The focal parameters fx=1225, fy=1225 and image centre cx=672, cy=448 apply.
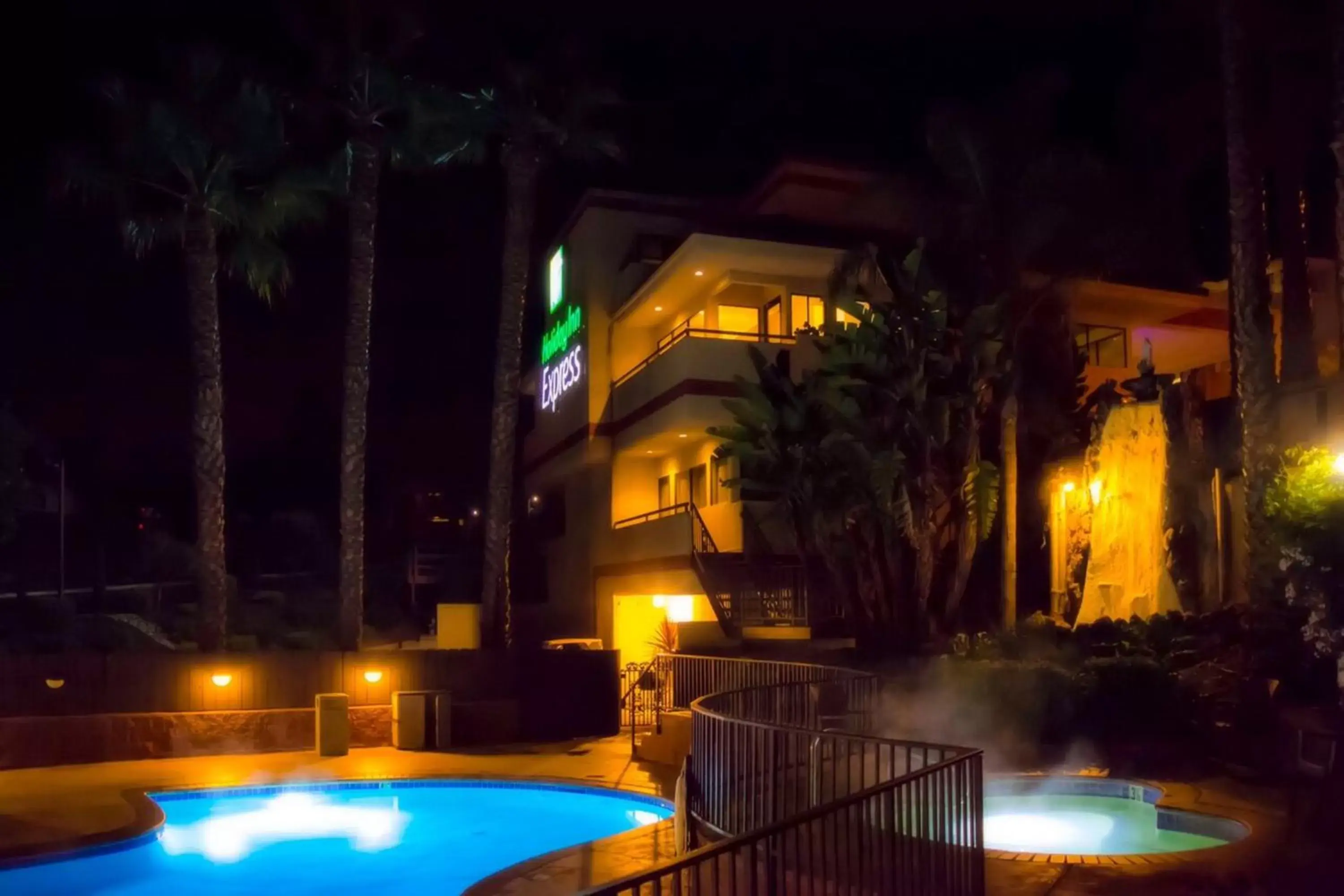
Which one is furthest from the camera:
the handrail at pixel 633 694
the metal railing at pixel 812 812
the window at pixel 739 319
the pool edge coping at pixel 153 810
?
the window at pixel 739 319

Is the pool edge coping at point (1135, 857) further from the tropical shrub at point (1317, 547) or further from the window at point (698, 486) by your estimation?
the window at point (698, 486)

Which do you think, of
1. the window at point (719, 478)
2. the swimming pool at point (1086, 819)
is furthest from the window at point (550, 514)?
the swimming pool at point (1086, 819)

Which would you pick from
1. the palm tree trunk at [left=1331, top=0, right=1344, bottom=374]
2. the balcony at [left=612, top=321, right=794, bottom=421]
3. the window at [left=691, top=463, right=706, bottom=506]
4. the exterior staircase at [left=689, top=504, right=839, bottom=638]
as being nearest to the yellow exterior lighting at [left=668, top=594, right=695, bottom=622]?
the window at [left=691, top=463, right=706, bottom=506]

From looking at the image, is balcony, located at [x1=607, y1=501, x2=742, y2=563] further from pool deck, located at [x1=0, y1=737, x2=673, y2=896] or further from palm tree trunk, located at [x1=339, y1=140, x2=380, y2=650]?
palm tree trunk, located at [x1=339, y1=140, x2=380, y2=650]

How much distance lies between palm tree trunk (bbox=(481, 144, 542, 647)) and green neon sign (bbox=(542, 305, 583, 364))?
7216mm

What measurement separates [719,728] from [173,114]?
1677 cm

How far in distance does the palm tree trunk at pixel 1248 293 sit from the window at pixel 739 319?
13640 millimetres

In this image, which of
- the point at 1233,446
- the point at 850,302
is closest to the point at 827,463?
the point at 850,302

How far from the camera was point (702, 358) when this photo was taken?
27.5 metres

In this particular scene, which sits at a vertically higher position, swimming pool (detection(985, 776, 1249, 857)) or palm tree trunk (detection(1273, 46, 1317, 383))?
palm tree trunk (detection(1273, 46, 1317, 383))

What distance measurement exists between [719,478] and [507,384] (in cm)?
615

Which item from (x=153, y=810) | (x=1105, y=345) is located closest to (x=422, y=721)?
(x=153, y=810)

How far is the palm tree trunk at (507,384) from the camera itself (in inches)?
Answer: 965

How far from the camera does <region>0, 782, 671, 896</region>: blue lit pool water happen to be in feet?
41.6
